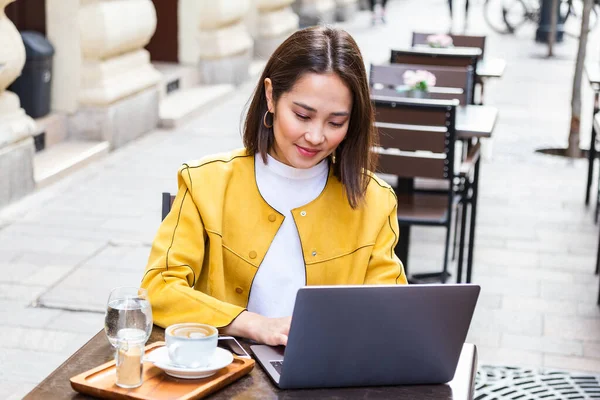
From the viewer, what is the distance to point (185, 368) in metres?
1.93

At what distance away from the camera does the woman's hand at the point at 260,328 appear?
2.14 metres

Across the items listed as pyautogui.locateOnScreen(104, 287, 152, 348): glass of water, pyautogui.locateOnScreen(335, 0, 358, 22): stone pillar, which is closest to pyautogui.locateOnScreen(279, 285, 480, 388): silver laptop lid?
pyautogui.locateOnScreen(104, 287, 152, 348): glass of water

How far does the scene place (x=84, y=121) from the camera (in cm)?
770

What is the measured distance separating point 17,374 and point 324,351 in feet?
7.88

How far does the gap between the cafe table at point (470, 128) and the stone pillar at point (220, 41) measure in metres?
4.80

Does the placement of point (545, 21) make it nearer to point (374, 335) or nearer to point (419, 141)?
point (419, 141)

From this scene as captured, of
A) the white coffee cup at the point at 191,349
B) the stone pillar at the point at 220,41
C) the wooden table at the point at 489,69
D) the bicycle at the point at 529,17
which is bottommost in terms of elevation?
the bicycle at the point at 529,17

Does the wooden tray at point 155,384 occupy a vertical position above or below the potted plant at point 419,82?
above

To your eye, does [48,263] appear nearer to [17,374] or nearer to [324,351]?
[17,374]

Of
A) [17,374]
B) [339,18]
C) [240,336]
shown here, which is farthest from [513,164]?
[339,18]

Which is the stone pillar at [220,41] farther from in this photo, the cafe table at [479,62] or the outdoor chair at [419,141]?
the outdoor chair at [419,141]

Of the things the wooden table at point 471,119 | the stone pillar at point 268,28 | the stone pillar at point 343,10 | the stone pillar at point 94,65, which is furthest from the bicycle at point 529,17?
the wooden table at point 471,119

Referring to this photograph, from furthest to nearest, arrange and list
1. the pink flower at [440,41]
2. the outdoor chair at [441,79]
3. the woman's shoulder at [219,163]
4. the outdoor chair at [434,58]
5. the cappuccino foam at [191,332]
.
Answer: the pink flower at [440,41] < the outdoor chair at [434,58] < the outdoor chair at [441,79] < the woman's shoulder at [219,163] < the cappuccino foam at [191,332]

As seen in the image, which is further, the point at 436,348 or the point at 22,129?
the point at 22,129
